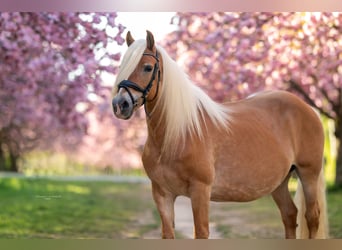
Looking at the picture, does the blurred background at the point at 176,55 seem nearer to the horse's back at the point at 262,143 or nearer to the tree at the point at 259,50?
the tree at the point at 259,50

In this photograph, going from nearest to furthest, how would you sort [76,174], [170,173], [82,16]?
1. [170,173]
2. [82,16]
3. [76,174]

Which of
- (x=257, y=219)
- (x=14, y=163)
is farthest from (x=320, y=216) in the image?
(x=14, y=163)

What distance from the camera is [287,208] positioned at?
4082mm

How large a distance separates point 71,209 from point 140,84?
16.8 feet

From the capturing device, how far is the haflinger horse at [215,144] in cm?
336

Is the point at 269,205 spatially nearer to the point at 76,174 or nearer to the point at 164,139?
the point at 76,174

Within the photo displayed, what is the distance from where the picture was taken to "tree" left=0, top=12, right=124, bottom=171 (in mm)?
5059

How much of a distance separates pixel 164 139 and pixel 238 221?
442 centimetres

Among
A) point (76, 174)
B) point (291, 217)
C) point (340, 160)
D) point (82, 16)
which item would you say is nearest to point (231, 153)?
point (291, 217)

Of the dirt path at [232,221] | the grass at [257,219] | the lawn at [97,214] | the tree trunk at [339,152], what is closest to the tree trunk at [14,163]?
the dirt path at [232,221]

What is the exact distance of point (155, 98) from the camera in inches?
135

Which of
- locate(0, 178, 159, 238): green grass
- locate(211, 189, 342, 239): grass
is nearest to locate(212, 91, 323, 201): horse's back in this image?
locate(211, 189, 342, 239): grass

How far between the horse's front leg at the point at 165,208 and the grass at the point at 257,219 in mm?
2000

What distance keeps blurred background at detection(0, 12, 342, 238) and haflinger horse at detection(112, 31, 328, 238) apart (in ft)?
1.74
